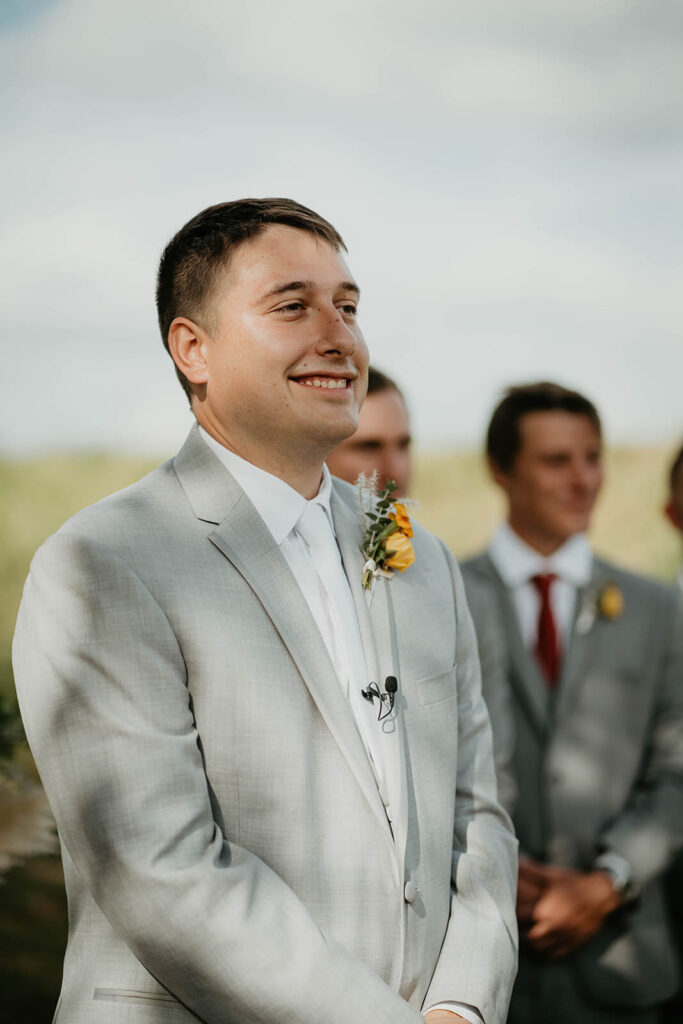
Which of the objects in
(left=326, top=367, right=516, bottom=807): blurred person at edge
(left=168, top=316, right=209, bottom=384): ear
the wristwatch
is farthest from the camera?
(left=326, top=367, right=516, bottom=807): blurred person at edge

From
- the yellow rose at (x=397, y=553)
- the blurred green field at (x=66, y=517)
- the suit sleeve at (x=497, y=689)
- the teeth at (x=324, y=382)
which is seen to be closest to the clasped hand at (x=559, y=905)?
the suit sleeve at (x=497, y=689)

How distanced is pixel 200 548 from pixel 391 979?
903mm

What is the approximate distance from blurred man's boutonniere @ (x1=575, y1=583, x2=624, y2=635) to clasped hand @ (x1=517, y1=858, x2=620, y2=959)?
841 millimetres

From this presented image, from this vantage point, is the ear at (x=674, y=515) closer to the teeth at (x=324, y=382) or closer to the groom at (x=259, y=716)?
the groom at (x=259, y=716)

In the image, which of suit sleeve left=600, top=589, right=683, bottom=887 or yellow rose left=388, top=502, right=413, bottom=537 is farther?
suit sleeve left=600, top=589, right=683, bottom=887

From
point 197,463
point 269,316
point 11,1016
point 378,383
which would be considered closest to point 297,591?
point 197,463

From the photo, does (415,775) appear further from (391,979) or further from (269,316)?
(269,316)

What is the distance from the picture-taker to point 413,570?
2.42 metres

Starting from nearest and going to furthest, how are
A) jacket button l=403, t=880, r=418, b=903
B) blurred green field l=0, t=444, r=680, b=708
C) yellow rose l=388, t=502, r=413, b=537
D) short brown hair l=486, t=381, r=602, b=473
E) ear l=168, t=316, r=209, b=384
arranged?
jacket button l=403, t=880, r=418, b=903
ear l=168, t=316, r=209, b=384
yellow rose l=388, t=502, r=413, b=537
short brown hair l=486, t=381, r=602, b=473
blurred green field l=0, t=444, r=680, b=708

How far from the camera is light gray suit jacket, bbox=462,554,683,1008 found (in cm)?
350

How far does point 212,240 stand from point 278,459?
19.1 inches

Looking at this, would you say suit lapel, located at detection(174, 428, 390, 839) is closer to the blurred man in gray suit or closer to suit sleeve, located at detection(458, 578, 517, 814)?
suit sleeve, located at detection(458, 578, 517, 814)

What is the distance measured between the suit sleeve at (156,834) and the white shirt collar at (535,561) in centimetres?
222

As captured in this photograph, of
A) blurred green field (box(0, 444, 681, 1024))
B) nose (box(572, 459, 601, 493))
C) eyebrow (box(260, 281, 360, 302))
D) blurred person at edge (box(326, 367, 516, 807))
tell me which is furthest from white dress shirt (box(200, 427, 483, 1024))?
nose (box(572, 459, 601, 493))
